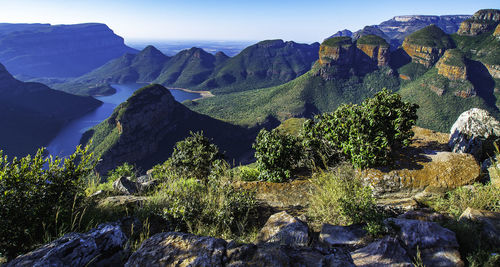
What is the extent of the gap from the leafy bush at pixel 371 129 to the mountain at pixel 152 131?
3872 inches

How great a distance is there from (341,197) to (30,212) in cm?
593

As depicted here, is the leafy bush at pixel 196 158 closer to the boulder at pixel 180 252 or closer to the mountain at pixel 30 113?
the boulder at pixel 180 252

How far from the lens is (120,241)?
384 centimetres

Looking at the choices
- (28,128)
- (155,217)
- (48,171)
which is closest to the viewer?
(48,171)

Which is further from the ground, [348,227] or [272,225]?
[348,227]

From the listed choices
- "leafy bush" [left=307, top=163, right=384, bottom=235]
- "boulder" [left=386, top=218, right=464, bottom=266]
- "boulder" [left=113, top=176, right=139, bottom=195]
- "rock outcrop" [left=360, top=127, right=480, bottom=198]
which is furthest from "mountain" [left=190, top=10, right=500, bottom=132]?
"boulder" [left=113, top=176, right=139, bottom=195]

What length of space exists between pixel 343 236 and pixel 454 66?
169 metres

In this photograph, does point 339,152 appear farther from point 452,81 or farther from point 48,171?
point 452,81

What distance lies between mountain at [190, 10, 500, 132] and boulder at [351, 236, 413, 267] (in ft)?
382

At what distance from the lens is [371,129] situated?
691 cm

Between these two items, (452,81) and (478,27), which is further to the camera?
(478,27)

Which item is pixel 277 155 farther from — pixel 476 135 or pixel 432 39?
pixel 432 39

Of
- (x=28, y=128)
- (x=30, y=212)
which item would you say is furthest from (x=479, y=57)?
(x=28, y=128)

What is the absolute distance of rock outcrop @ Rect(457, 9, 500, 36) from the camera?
539ft
